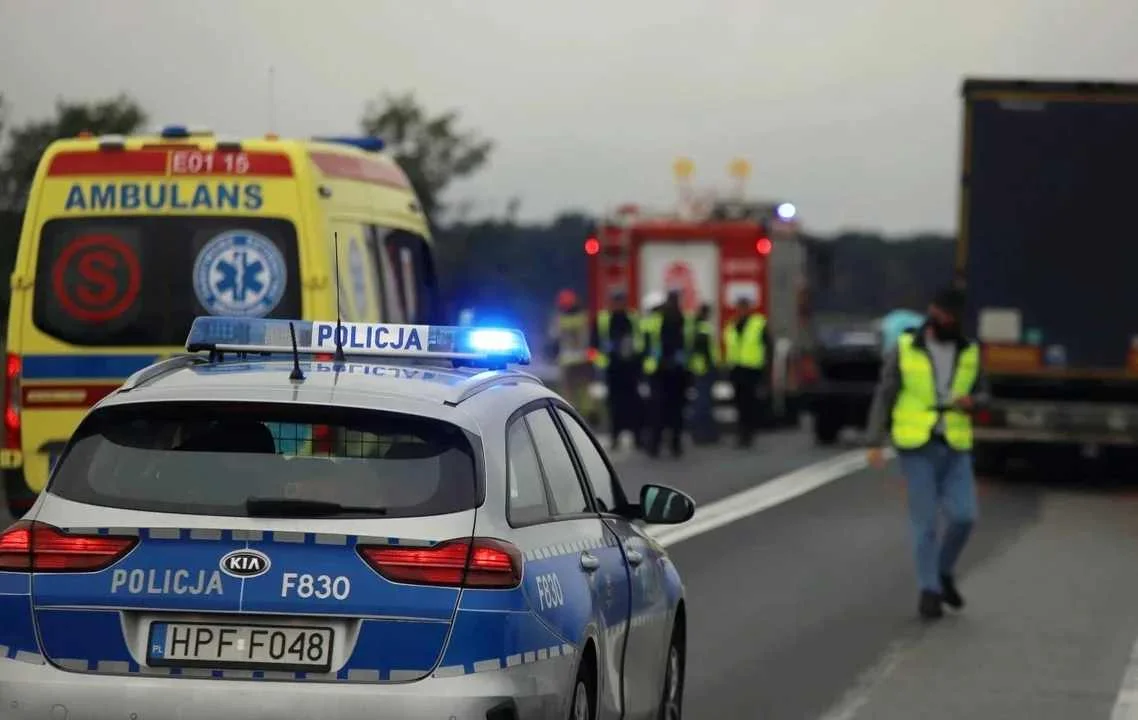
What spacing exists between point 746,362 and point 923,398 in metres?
15.9

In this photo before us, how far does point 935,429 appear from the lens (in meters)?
13.1

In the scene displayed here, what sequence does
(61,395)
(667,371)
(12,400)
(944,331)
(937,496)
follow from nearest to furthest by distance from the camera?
(61,395)
(12,400)
(937,496)
(944,331)
(667,371)

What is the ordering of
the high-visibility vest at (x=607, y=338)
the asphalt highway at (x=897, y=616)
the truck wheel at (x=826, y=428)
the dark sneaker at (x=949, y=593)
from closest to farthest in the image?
the asphalt highway at (x=897, y=616)
the dark sneaker at (x=949, y=593)
the high-visibility vest at (x=607, y=338)
the truck wheel at (x=826, y=428)

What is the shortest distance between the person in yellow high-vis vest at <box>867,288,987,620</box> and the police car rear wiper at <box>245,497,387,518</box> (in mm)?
7333

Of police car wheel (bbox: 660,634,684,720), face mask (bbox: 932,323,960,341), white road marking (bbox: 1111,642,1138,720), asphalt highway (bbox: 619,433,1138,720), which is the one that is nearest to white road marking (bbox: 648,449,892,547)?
asphalt highway (bbox: 619,433,1138,720)

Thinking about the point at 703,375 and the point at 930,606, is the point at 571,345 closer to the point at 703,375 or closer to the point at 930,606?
the point at 703,375

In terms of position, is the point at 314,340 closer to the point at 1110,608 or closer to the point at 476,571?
the point at 476,571

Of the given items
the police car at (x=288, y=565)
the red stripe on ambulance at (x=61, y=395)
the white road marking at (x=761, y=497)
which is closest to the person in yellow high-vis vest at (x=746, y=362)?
the white road marking at (x=761, y=497)

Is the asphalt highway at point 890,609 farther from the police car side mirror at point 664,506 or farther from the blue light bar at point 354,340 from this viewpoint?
the blue light bar at point 354,340

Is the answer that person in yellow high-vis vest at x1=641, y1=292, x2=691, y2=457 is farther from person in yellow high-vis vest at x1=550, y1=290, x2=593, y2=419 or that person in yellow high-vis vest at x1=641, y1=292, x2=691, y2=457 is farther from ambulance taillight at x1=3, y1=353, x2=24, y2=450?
ambulance taillight at x1=3, y1=353, x2=24, y2=450

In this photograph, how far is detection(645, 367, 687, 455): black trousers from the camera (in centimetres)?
2583

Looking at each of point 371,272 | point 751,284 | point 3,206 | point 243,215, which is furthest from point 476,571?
point 751,284

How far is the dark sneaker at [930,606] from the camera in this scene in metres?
12.9

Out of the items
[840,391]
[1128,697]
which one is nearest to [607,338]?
[840,391]
